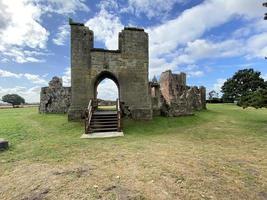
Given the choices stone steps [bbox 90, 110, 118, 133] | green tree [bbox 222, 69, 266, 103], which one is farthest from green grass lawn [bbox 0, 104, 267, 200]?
green tree [bbox 222, 69, 266, 103]

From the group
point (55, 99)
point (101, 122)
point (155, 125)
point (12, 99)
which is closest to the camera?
point (101, 122)

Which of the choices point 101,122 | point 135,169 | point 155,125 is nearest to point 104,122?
point 101,122

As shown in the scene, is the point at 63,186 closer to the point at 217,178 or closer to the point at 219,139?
the point at 217,178

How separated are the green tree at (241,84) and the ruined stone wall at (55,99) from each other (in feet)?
130

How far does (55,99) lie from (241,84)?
44.0 m

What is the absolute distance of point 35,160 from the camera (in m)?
6.73

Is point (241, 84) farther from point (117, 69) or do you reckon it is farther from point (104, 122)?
point (104, 122)

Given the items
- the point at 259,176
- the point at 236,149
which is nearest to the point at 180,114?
the point at 236,149

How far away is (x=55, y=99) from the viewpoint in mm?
21734

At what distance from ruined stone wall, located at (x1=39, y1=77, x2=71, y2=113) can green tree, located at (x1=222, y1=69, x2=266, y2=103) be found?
39.7 m

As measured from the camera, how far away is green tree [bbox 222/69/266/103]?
49072 mm

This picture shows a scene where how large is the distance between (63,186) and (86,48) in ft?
39.9

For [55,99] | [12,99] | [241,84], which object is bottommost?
[55,99]

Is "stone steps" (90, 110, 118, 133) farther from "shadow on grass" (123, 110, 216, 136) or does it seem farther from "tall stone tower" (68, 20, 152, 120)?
"tall stone tower" (68, 20, 152, 120)
